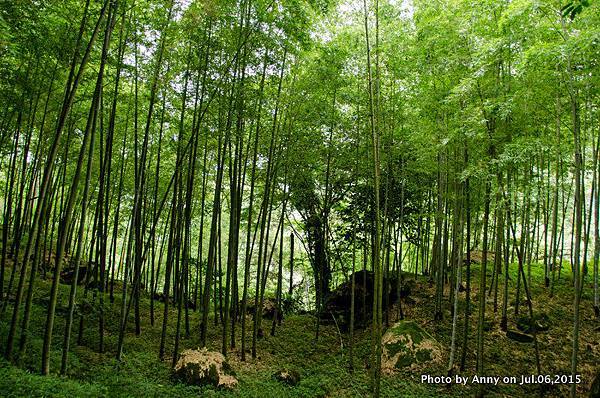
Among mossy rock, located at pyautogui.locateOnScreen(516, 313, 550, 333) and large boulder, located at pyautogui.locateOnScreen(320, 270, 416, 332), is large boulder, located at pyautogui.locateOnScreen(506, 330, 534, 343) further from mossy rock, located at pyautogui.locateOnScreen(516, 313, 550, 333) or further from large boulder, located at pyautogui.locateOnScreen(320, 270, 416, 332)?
large boulder, located at pyautogui.locateOnScreen(320, 270, 416, 332)

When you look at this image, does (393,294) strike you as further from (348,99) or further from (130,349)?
(130,349)

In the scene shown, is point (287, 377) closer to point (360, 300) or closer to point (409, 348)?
point (409, 348)

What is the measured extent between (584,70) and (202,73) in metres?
5.97

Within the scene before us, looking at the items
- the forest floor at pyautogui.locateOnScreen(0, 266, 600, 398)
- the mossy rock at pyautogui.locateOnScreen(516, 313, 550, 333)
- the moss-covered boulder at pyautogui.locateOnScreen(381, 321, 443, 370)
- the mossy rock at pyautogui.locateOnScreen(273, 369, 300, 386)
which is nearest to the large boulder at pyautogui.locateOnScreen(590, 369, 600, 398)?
the forest floor at pyautogui.locateOnScreen(0, 266, 600, 398)

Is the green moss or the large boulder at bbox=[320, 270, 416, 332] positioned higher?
the large boulder at bbox=[320, 270, 416, 332]

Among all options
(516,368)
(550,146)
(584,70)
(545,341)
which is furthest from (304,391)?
(584,70)

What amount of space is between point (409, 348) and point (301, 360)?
2.46m

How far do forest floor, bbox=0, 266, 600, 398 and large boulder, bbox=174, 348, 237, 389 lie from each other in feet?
0.50

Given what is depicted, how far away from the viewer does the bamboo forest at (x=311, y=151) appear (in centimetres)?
466

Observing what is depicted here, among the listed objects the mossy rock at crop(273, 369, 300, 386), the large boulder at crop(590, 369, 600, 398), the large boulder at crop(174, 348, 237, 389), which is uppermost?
the large boulder at crop(590, 369, 600, 398)

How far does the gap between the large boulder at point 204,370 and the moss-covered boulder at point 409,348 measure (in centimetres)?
342

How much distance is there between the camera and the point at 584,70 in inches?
181

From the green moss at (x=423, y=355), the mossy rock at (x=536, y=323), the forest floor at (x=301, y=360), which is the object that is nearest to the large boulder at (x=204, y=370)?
the forest floor at (x=301, y=360)

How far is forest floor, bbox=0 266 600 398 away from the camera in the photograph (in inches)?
204
